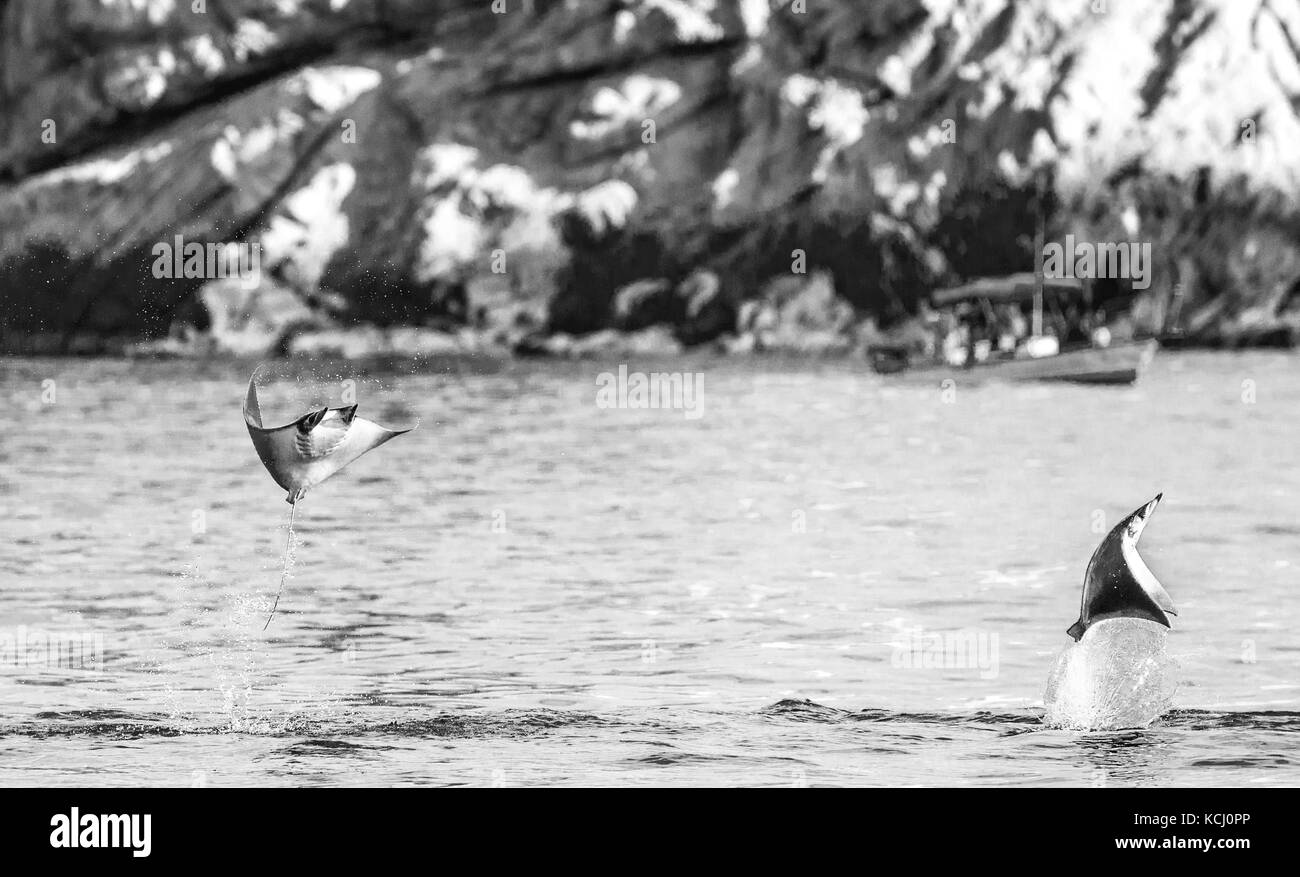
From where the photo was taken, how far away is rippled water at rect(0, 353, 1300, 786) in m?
24.4

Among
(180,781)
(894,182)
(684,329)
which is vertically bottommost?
(180,781)

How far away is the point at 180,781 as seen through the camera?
74.8 feet

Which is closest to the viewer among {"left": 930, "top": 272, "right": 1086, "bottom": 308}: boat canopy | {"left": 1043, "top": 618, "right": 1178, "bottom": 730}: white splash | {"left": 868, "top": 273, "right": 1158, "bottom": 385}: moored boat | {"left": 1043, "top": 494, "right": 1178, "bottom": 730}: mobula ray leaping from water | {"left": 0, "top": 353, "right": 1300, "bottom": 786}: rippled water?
{"left": 1043, "top": 494, "right": 1178, "bottom": 730}: mobula ray leaping from water

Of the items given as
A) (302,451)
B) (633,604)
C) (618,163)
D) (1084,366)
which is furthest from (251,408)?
(618,163)

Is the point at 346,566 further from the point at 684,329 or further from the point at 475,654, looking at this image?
the point at 684,329

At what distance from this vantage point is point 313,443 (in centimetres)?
2547

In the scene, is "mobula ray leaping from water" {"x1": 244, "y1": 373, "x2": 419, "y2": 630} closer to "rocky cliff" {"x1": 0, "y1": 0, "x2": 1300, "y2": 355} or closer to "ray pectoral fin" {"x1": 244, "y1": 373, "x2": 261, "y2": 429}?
"ray pectoral fin" {"x1": 244, "y1": 373, "x2": 261, "y2": 429}

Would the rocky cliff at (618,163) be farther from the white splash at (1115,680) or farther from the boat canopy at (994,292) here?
the white splash at (1115,680)

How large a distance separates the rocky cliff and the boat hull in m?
46.3

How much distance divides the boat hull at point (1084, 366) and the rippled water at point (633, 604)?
27.7m

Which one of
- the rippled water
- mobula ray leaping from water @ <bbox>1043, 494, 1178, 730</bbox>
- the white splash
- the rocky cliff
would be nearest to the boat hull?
the rippled water

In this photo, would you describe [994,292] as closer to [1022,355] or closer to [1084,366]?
[1022,355]

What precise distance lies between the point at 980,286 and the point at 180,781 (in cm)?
10462

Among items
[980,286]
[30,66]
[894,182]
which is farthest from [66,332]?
[980,286]
